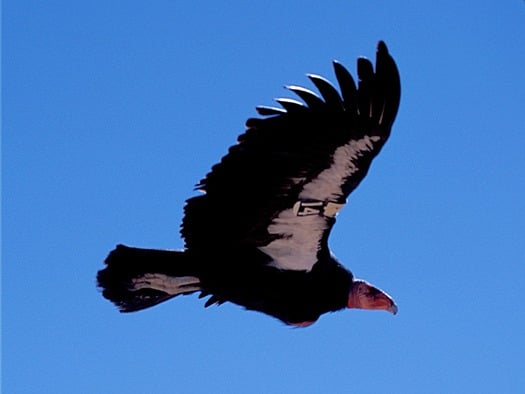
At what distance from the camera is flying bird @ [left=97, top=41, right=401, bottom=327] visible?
13.2 m

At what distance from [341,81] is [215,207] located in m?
1.42

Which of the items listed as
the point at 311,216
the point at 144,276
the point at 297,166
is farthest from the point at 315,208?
the point at 144,276

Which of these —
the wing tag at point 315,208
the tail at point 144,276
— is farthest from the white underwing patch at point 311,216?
the tail at point 144,276

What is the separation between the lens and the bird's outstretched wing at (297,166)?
13180 mm

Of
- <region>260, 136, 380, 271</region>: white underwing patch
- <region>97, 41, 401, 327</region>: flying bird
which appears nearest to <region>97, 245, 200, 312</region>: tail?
<region>97, 41, 401, 327</region>: flying bird

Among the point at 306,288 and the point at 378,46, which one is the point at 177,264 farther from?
the point at 378,46

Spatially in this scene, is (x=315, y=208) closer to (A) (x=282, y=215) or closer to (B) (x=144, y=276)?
(A) (x=282, y=215)

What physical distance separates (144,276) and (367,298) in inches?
75.5

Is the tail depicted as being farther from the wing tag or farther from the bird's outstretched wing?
the wing tag

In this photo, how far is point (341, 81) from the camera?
13164 mm

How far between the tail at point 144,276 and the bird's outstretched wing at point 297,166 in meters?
0.24

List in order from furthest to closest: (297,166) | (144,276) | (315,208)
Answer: (144,276), (315,208), (297,166)

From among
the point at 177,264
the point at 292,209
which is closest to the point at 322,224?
the point at 292,209

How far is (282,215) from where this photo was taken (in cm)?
1377
